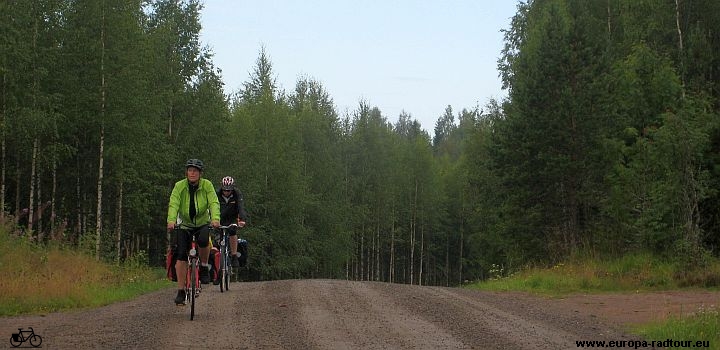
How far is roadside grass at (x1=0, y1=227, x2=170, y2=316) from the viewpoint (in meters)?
13.0

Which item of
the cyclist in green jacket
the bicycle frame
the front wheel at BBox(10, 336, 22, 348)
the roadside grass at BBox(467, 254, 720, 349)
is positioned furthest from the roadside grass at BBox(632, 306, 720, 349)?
the front wheel at BBox(10, 336, 22, 348)

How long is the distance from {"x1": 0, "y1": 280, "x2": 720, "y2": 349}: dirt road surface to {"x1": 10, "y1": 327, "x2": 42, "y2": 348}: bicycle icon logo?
105mm

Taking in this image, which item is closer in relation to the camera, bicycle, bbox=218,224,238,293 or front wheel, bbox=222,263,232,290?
bicycle, bbox=218,224,238,293

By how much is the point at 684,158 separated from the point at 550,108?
10068 millimetres

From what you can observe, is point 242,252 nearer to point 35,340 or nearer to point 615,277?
point 35,340

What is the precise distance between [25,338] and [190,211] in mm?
2608

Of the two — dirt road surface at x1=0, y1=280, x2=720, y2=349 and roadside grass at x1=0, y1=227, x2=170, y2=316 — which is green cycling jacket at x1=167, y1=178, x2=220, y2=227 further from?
roadside grass at x1=0, y1=227, x2=170, y2=316

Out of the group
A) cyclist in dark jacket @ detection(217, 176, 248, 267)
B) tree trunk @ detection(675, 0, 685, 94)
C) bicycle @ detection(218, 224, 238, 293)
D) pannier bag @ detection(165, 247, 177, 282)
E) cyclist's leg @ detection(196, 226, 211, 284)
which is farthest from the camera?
tree trunk @ detection(675, 0, 685, 94)

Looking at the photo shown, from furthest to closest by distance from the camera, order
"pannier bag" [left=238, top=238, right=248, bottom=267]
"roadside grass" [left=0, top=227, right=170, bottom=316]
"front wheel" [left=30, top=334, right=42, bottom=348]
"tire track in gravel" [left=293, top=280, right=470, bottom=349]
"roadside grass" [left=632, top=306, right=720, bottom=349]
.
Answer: "pannier bag" [left=238, top=238, right=248, bottom=267] < "roadside grass" [left=0, top=227, right=170, bottom=316] < "roadside grass" [left=632, top=306, right=720, bottom=349] < "tire track in gravel" [left=293, top=280, right=470, bottom=349] < "front wheel" [left=30, top=334, right=42, bottom=348]

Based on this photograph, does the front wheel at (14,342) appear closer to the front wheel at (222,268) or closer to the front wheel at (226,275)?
the front wheel at (222,268)

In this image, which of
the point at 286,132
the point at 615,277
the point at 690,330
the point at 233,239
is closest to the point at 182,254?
the point at 233,239

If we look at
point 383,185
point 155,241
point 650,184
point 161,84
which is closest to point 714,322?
point 650,184

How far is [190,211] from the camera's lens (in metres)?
10.7

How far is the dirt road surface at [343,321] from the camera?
29.7 ft
